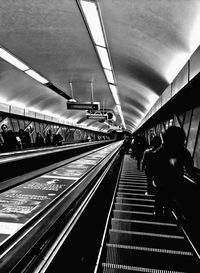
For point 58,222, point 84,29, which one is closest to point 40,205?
point 58,222

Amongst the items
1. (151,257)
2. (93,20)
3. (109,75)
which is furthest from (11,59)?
(151,257)

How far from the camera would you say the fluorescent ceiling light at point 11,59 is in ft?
22.8

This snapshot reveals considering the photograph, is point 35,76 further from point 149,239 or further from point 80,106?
point 149,239

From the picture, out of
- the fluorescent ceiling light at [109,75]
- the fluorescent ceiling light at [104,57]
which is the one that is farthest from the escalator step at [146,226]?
the fluorescent ceiling light at [109,75]

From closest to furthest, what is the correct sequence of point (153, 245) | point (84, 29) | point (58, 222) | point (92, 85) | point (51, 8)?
point (58, 222) → point (153, 245) → point (51, 8) → point (84, 29) → point (92, 85)

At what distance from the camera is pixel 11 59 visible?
7.51 meters

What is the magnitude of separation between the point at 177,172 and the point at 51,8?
4158 mm

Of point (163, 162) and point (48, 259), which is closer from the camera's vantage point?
point (48, 259)

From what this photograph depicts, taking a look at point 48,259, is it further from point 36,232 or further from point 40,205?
point 40,205

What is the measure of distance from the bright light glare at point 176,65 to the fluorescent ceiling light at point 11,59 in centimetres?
474

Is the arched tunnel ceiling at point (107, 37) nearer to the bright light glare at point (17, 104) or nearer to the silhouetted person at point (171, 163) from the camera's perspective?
the bright light glare at point (17, 104)

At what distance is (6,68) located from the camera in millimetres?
8445

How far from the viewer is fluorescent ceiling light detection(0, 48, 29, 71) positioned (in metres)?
6.94

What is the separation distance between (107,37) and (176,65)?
198 cm
